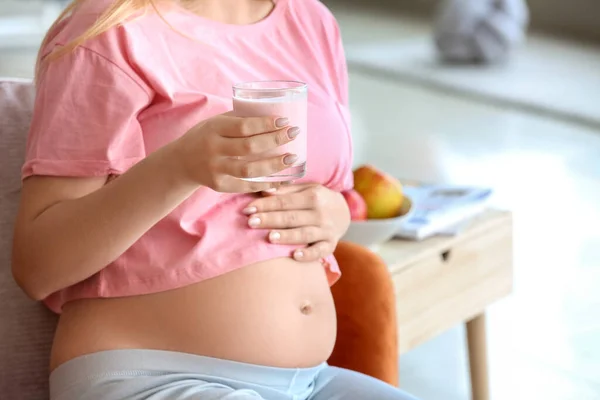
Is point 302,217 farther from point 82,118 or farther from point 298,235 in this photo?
point 82,118

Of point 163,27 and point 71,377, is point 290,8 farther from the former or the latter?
point 71,377

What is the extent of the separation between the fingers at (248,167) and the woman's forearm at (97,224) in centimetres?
6

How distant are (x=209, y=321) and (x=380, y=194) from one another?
665 millimetres

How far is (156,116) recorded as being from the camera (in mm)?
1197

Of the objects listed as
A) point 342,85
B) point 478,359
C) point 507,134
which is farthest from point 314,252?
point 507,134

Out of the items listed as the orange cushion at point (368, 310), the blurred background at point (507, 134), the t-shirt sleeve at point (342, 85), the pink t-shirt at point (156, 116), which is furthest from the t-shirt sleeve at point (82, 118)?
the blurred background at point (507, 134)

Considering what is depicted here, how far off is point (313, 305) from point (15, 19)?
588cm

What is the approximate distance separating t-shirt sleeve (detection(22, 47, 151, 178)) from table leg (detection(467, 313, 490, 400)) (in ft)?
3.74

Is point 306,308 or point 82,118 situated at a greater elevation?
point 82,118

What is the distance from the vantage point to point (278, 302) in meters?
1.22

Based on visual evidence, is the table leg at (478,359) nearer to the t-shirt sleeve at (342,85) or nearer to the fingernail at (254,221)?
the t-shirt sleeve at (342,85)

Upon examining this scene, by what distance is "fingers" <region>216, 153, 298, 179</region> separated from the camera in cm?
102

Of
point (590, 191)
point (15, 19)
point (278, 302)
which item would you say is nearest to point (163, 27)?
point (278, 302)

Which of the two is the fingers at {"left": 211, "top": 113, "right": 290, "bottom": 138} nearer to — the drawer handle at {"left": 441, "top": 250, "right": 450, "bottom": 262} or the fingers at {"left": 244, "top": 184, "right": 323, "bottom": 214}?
the fingers at {"left": 244, "top": 184, "right": 323, "bottom": 214}
